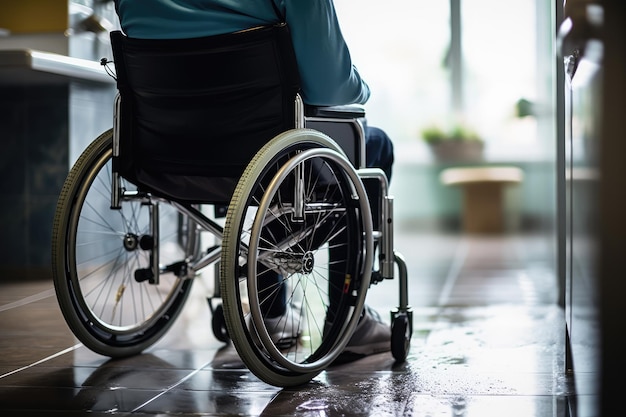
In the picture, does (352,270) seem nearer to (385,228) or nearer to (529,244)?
(385,228)

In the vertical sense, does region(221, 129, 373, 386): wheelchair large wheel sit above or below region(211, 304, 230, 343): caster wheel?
above

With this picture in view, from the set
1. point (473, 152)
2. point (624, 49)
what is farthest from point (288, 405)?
point (473, 152)

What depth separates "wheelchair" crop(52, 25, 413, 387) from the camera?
1641 mm

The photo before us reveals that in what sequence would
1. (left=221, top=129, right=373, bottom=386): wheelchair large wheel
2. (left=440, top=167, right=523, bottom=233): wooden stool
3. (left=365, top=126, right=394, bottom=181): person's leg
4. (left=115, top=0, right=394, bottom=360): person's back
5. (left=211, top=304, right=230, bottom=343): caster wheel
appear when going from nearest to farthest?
1. (left=221, top=129, right=373, bottom=386): wheelchair large wheel
2. (left=115, top=0, right=394, bottom=360): person's back
3. (left=365, top=126, right=394, bottom=181): person's leg
4. (left=211, top=304, right=230, bottom=343): caster wheel
5. (left=440, top=167, right=523, bottom=233): wooden stool

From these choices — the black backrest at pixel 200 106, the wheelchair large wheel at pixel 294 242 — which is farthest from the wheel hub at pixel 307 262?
the black backrest at pixel 200 106

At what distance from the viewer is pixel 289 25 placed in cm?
169

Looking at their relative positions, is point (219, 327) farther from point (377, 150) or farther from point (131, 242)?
point (377, 150)

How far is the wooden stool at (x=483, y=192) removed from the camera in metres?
7.25

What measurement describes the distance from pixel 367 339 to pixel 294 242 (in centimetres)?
41

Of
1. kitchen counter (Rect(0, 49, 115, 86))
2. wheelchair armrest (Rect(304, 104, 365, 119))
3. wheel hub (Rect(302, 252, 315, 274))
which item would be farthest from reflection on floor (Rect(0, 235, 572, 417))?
kitchen counter (Rect(0, 49, 115, 86))

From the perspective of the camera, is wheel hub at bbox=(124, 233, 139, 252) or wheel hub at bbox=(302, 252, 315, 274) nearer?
wheel hub at bbox=(302, 252, 315, 274)

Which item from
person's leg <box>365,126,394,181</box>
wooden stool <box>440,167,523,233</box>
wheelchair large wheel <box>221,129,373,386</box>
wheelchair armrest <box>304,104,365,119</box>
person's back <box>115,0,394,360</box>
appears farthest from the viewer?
wooden stool <box>440,167,523,233</box>

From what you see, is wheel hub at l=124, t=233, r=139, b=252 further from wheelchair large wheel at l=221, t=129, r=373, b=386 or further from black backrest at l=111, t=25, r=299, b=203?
wheelchair large wheel at l=221, t=129, r=373, b=386

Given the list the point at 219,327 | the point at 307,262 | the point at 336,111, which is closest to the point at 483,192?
the point at 219,327
